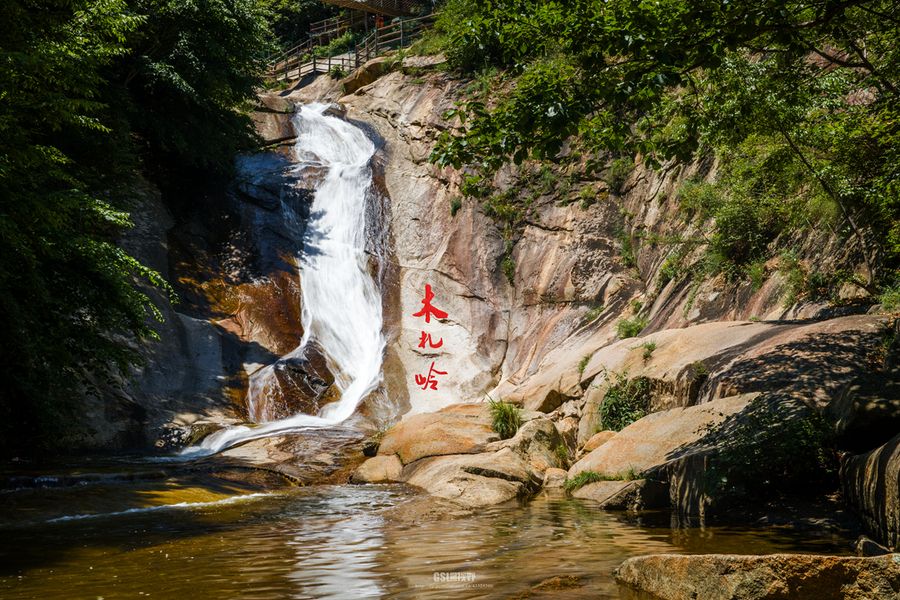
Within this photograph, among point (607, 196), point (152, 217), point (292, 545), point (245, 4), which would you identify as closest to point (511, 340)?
point (607, 196)

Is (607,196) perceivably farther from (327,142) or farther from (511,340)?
(327,142)

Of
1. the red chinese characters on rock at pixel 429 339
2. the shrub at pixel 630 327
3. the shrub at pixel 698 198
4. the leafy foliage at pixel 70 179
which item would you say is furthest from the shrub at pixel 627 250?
the leafy foliage at pixel 70 179

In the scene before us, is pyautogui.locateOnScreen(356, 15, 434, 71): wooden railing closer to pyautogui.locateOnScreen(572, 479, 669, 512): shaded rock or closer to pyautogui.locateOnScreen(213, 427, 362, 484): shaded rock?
pyautogui.locateOnScreen(213, 427, 362, 484): shaded rock

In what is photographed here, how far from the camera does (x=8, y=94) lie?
8.39 m

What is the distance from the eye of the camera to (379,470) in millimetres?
12516

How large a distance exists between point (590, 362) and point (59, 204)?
32.0 ft

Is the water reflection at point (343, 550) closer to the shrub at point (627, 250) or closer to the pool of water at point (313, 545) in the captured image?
the pool of water at point (313, 545)

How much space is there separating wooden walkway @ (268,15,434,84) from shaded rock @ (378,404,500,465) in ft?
88.7

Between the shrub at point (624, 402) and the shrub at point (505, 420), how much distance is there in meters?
1.67

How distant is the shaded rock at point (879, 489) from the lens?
16.9 feet

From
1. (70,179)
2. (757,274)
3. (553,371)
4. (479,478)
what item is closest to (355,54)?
(553,371)

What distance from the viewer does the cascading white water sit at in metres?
17.9

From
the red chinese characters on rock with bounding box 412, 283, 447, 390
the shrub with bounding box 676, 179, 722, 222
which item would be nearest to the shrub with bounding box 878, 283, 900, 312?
the shrub with bounding box 676, 179, 722, 222

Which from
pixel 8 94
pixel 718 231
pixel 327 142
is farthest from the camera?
pixel 327 142
